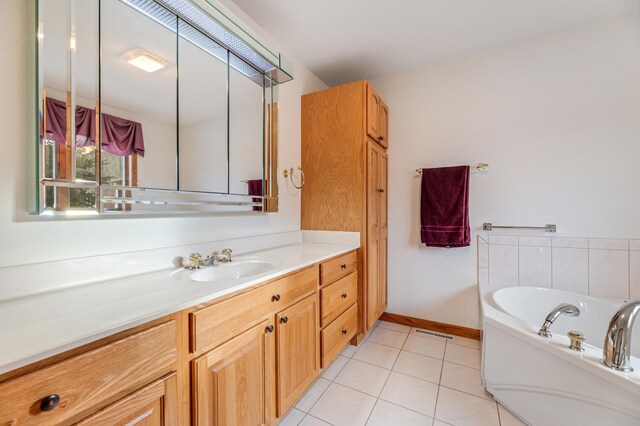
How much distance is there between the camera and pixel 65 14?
95cm

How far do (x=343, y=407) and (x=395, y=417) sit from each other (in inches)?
11.1

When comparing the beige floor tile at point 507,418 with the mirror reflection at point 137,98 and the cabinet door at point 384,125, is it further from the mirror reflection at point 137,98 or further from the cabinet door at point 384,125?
the mirror reflection at point 137,98

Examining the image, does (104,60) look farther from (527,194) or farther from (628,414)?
(527,194)

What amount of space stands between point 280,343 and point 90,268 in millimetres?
831

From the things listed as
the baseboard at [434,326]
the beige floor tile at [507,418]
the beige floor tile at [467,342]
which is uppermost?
the baseboard at [434,326]

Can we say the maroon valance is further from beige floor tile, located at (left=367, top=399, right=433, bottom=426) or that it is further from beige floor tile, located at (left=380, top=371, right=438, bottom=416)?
beige floor tile, located at (left=380, top=371, right=438, bottom=416)

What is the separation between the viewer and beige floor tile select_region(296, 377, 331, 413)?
1.47 metres

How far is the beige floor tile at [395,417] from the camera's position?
1354 millimetres

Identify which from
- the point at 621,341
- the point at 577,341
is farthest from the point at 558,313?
the point at 621,341

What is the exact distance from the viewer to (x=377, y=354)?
1.99 metres

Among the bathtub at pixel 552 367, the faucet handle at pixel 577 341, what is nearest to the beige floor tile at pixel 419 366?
the bathtub at pixel 552 367

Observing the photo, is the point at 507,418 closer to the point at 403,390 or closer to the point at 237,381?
the point at 403,390

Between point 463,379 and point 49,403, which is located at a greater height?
point 49,403

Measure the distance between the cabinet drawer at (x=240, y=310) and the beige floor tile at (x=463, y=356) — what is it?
1364 millimetres
